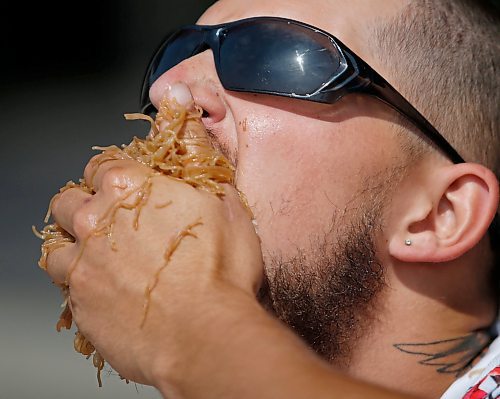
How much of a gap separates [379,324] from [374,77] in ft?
2.54

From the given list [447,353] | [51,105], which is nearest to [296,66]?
[447,353]

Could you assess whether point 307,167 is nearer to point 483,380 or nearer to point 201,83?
point 201,83

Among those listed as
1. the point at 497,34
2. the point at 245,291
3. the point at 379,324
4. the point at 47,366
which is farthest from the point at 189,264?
the point at 47,366

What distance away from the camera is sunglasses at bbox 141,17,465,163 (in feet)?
8.43

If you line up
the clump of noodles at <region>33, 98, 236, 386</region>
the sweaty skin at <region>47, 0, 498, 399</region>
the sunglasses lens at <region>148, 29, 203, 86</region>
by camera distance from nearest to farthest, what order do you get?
the sweaty skin at <region>47, 0, 498, 399</region>, the clump of noodles at <region>33, 98, 236, 386</region>, the sunglasses lens at <region>148, 29, 203, 86</region>

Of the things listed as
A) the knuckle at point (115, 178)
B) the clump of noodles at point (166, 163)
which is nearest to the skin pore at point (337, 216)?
the clump of noodles at point (166, 163)

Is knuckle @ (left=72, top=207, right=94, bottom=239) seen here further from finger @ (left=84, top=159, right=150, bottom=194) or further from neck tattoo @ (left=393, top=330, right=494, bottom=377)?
neck tattoo @ (left=393, top=330, right=494, bottom=377)

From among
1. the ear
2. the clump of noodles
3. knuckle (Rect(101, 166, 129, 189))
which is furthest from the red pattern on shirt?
knuckle (Rect(101, 166, 129, 189))

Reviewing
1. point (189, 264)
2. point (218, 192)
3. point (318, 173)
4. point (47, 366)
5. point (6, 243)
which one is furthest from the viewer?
point (6, 243)

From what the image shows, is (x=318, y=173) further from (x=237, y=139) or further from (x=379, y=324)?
(x=379, y=324)

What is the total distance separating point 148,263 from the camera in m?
2.16

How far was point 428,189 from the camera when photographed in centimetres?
263

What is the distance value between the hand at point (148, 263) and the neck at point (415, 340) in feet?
1.90

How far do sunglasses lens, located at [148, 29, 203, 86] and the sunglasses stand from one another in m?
0.12
